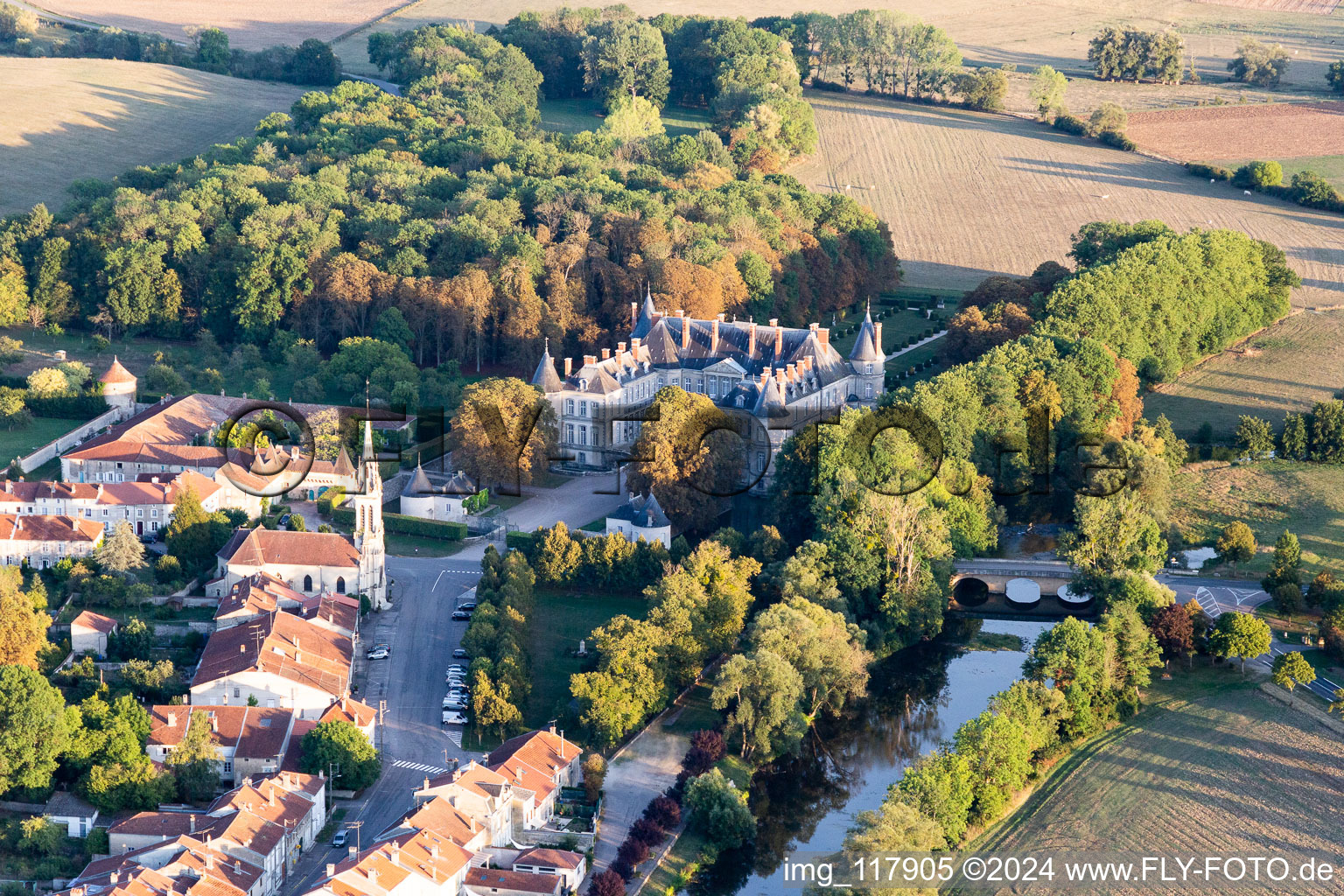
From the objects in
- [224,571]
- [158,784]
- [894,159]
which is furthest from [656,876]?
[894,159]

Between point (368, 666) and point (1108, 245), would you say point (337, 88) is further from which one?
point (368, 666)

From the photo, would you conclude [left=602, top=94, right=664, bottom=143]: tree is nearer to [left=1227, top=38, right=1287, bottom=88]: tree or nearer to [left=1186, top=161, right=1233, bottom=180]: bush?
[left=1186, top=161, right=1233, bottom=180]: bush

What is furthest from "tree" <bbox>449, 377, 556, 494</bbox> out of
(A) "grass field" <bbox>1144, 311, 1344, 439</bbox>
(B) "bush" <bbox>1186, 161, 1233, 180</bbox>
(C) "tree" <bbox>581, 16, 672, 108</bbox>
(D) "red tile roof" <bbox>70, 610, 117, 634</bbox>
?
(C) "tree" <bbox>581, 16, 672, 108</bbox>

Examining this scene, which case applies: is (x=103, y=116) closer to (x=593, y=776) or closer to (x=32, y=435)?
(x=32, y=435)

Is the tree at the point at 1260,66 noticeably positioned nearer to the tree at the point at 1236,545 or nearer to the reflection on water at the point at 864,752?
the tree at the point at 1236,545

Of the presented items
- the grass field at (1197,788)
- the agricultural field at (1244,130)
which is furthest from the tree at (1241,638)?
the agricultural field at (1244,130)

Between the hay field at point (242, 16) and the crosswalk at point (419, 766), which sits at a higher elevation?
the hay field at point (242, 16)
